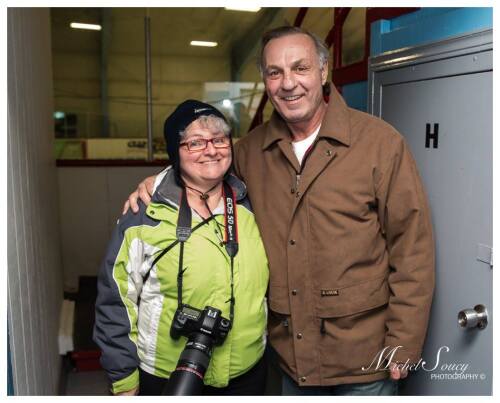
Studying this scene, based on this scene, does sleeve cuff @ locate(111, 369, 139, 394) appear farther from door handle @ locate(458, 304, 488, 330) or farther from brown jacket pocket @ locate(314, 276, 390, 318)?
door handle @ locate(458, 304, 488, 330)

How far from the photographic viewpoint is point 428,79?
5.89 ft

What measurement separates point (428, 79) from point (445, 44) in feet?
0.49

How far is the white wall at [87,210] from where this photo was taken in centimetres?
544

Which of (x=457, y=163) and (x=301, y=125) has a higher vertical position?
(x=301, y=125)

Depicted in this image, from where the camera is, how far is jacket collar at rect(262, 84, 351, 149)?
1.61 m

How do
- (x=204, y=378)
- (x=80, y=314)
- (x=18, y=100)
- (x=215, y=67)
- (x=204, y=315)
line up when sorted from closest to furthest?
(x=204, y=315) → (x=204, y=378) → (x=18, y=100) → (x=80, y=314) → (x=215, y=67)

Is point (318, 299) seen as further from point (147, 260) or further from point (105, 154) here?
point (105, 154)

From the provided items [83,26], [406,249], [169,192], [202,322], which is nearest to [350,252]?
[406,249]

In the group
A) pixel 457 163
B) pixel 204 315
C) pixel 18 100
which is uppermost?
pixel 18 100

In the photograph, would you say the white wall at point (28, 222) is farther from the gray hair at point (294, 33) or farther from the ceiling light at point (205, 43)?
the ceiling light at point (205, 43)

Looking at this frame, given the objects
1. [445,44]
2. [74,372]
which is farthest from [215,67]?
[445,44]

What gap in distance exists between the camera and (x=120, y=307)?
1.63 metres

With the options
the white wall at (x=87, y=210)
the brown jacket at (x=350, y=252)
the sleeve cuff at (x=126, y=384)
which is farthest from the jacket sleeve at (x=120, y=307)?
the white wall at (x=87, y=210)
